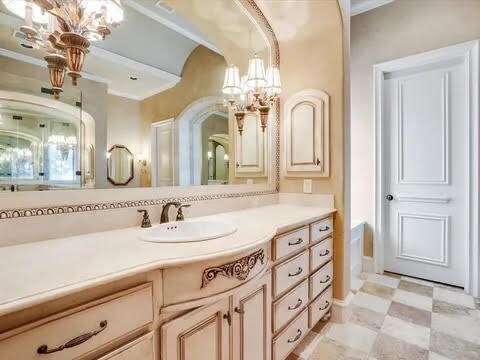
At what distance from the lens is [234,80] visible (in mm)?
1938

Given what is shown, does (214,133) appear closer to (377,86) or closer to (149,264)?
(149,264)

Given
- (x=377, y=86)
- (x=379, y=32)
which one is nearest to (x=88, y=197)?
(x=377, y=86)

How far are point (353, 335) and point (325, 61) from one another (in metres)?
2.15

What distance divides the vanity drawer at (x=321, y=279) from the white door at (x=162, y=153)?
45.6 inches

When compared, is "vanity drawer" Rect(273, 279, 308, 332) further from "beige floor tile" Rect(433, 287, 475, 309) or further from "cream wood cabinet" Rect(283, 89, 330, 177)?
"beige floor tile" Rect(433, 287, 475, 309)

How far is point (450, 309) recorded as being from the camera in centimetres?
216

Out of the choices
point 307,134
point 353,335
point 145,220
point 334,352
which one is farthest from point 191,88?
point 353,335

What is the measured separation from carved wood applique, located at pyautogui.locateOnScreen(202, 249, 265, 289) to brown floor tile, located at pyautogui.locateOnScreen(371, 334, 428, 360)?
1.26 m

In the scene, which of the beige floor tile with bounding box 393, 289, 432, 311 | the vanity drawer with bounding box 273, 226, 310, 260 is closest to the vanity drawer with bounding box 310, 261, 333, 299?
the vanity drawer with bounding box 273, 226, 310, 260

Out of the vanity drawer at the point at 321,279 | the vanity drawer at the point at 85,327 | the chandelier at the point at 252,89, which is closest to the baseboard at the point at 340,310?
the vanity drawer at the point at 321,279

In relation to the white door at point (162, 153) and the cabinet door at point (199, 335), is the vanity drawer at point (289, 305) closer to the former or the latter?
the cabinet door at point (199, 335)

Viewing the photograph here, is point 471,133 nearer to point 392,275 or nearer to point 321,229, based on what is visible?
point 392,275

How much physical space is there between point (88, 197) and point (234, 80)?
133 centimetres

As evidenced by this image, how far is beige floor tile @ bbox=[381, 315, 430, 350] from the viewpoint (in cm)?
176
